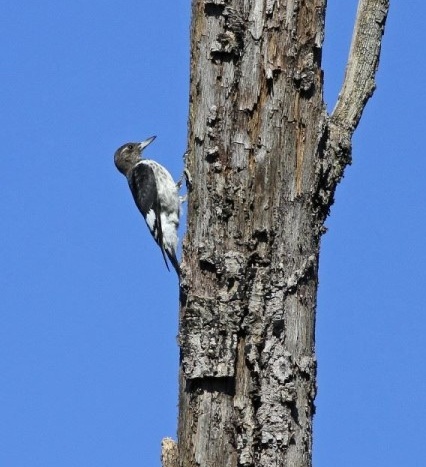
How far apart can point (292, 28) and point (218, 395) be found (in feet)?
6.58

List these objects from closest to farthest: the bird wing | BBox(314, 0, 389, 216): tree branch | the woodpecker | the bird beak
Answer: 1. BBox(314, 0, 389, 216): tree branch
2. the woodpecker
3. the bird wing
4. the bird beak

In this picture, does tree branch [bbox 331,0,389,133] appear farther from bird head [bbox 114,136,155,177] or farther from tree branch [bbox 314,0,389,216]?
bird head [bbox 114,136,155,177]

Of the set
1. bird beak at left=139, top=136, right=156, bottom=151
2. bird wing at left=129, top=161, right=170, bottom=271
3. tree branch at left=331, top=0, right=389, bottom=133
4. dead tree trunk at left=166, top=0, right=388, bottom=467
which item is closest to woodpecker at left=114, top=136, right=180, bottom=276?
bird wing at left=129, top=161, right=170, bottom=271

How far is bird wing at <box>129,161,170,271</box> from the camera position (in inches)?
403

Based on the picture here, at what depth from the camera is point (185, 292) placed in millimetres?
5164

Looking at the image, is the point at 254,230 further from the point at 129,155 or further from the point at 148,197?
the point at 129,155

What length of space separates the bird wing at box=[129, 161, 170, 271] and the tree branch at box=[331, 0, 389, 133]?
4842 millimetres

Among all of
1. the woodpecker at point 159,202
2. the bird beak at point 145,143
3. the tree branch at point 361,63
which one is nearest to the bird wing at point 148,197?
the woodpecker at point 159,202

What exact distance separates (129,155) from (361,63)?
6060 millimetres

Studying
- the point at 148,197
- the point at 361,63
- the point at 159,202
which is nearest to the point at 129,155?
the point at 148,197

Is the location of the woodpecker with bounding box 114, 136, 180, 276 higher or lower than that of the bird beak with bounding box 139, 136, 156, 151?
lower

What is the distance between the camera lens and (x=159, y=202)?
10156mm

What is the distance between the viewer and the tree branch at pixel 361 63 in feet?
17.6

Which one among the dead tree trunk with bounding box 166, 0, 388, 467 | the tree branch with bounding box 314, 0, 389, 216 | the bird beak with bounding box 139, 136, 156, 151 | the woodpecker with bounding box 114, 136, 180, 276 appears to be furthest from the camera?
the bird beak with bounding box 139, 136, 156, 151
